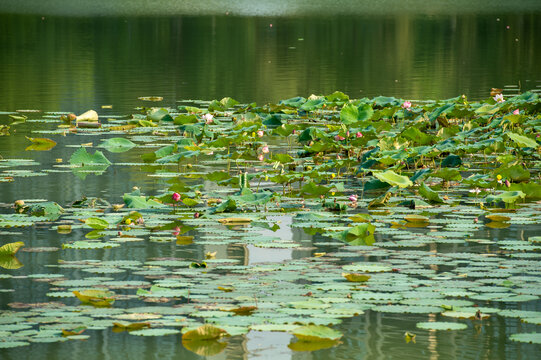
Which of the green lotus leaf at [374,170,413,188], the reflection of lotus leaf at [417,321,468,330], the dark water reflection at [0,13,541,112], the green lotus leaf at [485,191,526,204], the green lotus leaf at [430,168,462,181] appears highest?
the dark water reflection at [0,13,541,112]

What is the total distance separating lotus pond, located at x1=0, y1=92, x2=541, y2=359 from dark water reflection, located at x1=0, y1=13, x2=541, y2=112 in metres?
4.78

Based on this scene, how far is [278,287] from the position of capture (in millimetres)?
4422

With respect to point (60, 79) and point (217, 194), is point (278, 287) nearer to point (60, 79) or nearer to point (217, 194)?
point (217, 194)

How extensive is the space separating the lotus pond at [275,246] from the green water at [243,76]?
2 cm

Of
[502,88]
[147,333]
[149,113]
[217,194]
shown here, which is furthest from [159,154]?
[502,88]

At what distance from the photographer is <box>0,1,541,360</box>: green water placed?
3785 millimetres

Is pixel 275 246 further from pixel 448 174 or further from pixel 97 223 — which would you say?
pixel 448 174

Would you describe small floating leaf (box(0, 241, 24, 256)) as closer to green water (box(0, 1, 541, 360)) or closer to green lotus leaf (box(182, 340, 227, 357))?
green water (box(0, 1, 541, 360))

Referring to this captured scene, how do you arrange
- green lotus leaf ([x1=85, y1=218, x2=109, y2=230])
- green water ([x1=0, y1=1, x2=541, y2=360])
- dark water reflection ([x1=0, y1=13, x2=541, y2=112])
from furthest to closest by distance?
1. dark water reflection ([x1=0, y1=13, x2=541, y2=112])
2. green lotus leaf ([x1=85, y1=218, x2=109, y2=230])
3. green water ([x1=0, y1=1, x2=541, y2=360])

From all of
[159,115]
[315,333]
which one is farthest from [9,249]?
[159,115]

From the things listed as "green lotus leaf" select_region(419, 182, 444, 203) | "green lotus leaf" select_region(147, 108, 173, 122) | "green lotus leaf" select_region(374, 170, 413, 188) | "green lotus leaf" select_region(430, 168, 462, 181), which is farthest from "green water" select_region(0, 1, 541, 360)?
"green lotus leaf" select_region(430, 168, 462, 181)

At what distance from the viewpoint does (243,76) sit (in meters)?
17.3

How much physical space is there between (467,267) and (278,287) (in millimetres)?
963

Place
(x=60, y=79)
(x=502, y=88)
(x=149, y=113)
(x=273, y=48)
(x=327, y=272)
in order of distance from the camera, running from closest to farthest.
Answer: (x=327, y=272), (x=149, y=113), (x=502, y=88), (x=60, y=79), (x=273, y=48)
